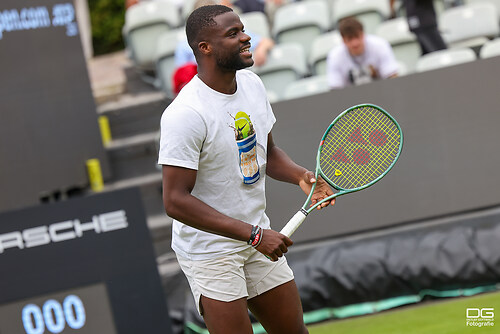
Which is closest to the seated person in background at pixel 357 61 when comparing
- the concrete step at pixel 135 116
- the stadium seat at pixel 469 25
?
the stadium seat at pixel 469 25

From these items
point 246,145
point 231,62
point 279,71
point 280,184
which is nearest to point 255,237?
point 246,145

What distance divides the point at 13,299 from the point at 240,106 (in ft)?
7.12

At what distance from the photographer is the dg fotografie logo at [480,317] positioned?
4.75 m

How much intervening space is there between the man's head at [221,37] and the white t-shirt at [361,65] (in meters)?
3.37

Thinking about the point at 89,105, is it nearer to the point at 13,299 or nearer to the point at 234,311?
the point at 13,299

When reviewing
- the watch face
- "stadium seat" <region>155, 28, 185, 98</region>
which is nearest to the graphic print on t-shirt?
the watch face

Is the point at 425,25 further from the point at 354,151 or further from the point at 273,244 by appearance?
the point at 273,244

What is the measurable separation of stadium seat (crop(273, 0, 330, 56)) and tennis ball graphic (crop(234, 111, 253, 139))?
5104 mm

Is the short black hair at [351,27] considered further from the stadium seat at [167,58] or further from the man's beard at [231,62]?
the man's beard at [231,62]

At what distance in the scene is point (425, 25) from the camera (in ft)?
23.3

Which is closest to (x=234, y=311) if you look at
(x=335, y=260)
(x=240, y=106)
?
(x=240, y=106)

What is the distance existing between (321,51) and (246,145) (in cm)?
430

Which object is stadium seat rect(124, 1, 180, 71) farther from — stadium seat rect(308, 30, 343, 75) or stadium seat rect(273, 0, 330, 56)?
stadium seat rect(308, 30, 343, 75)

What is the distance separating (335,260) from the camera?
213 inches
